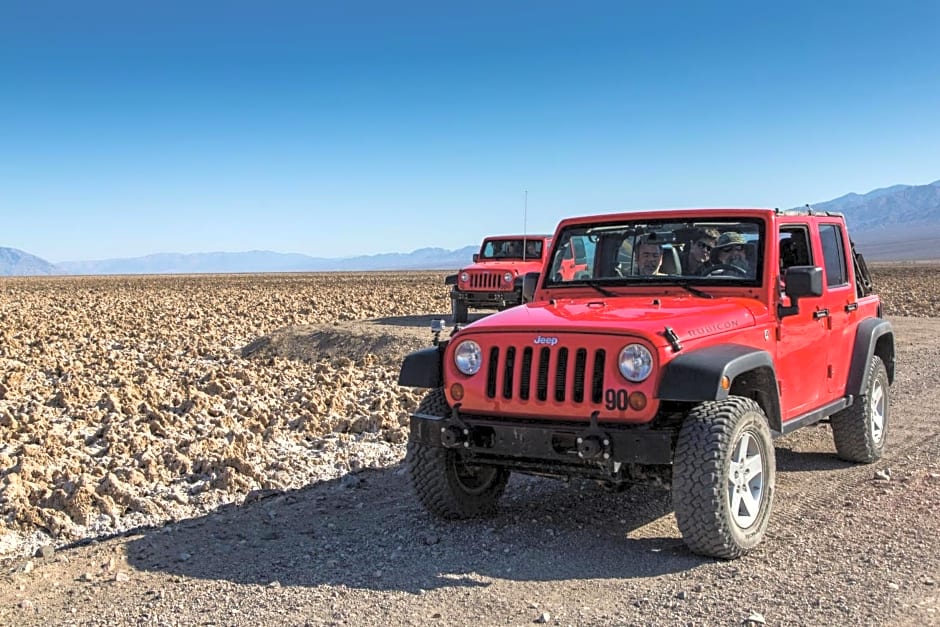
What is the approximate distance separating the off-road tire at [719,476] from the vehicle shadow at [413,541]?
266mm

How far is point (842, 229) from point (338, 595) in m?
5.40

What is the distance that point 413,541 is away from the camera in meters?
5.92

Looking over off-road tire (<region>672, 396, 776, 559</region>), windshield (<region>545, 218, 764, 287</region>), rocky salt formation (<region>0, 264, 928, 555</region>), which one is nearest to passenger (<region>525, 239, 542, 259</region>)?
rocky salt formation (<region>0, 264, 928, 555</region>)

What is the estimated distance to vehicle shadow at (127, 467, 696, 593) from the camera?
17.5 feet

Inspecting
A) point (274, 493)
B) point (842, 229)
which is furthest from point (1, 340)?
point (842, 229)

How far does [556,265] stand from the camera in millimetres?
7203

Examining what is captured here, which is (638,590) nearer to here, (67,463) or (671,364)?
(671,364)

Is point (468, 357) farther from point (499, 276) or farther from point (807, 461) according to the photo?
point (499, 276)

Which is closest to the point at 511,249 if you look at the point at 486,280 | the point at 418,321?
the point at 486,280

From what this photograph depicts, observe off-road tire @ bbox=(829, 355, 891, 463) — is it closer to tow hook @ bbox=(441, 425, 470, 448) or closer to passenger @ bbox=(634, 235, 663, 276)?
passenger @ bbox=(634, 235, 663, 276)

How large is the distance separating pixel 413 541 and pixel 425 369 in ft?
3.59

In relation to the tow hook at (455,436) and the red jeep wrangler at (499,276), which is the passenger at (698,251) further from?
the red jeep wrangler at (499,276)

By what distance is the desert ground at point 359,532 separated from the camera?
480cm

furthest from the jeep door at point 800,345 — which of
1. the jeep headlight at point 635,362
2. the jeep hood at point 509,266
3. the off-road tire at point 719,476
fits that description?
the jeep hood at point 509,266
